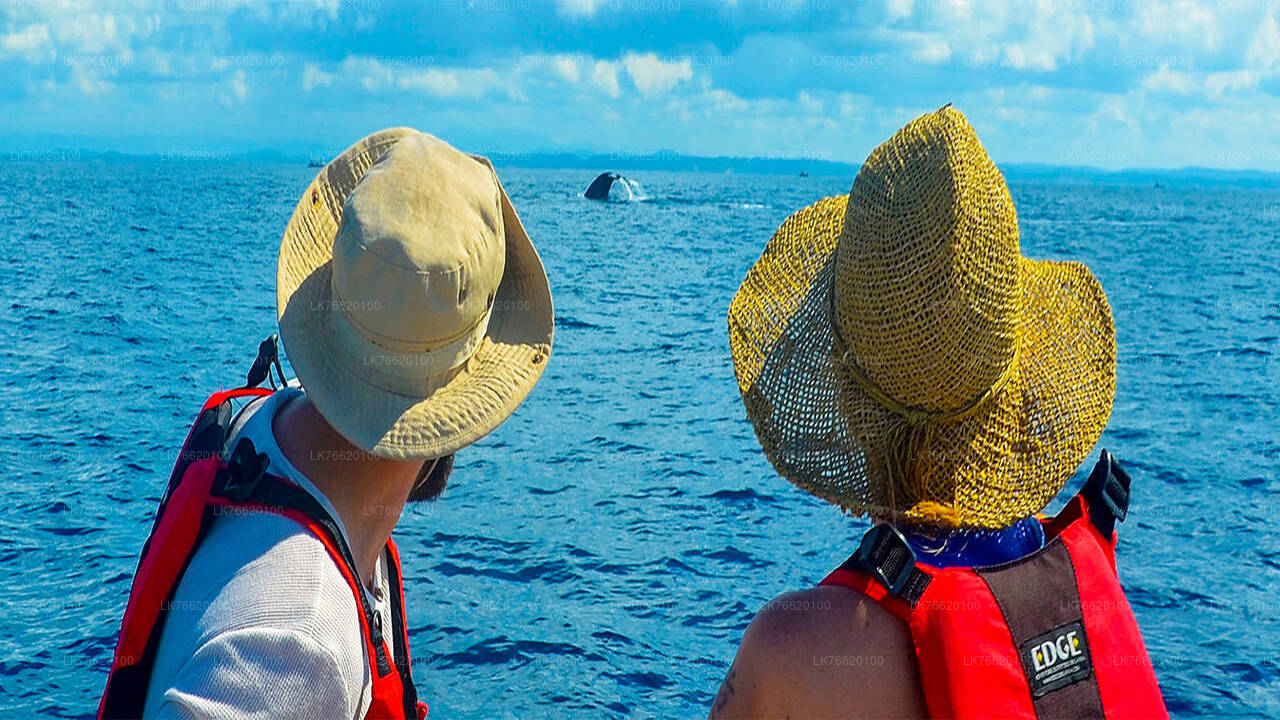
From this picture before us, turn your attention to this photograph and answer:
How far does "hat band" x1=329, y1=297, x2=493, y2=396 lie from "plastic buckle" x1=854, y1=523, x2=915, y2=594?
1.14 metres

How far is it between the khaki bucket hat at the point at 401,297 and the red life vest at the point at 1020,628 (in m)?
1.06

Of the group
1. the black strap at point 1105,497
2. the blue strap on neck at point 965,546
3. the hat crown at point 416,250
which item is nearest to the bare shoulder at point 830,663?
the blue strap on neck at point 965,546

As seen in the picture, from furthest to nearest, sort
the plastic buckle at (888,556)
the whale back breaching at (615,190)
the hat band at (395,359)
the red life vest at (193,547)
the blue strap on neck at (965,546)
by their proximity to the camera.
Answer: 1. the whale back breaching at (615,190)
2. the hat band at (395,359)
3. the red life vest at (193,547)
4. the blue strap on neck at (965,546)
5. the plastic buckle at (888,556)

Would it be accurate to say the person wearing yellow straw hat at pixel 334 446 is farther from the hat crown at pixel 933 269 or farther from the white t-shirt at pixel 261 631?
the hat crown at pixel 933 269

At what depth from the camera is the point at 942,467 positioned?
6.96ft

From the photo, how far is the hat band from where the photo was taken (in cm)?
255

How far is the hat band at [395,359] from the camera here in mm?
2549

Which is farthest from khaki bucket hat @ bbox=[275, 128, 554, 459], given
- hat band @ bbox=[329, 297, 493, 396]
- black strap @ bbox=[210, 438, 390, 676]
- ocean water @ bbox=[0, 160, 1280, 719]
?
ocean water @ bbox=[0, 160, 1280, 719]

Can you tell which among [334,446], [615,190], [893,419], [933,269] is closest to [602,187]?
[615,190]

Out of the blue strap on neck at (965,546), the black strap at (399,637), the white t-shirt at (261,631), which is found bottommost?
the black strap at (399,637)

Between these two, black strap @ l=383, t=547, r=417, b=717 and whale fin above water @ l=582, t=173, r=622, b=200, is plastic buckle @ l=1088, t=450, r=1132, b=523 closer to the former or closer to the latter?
black strap @ l=383, t=547, r=417, b=717

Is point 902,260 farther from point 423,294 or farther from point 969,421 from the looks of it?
point 423,294

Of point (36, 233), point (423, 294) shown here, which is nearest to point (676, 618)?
point (423, 294)

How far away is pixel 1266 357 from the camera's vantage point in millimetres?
23750
